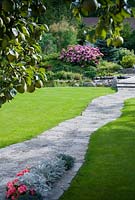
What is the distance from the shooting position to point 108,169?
6.57 metres

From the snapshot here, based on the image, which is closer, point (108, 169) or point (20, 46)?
point (20, 46)

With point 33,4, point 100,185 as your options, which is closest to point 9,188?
point 100,185

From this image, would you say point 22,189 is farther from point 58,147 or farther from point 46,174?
point 58,147

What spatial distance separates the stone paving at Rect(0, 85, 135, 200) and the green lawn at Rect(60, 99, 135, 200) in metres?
0.16

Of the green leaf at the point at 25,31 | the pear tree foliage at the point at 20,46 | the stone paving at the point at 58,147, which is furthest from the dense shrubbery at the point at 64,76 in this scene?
the green leaf at the point at 25,31

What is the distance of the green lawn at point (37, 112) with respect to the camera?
10.0m

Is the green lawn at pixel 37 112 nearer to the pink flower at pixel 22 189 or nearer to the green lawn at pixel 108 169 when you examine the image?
the green lawn at pixel 108 169

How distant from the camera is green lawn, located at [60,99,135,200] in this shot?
5.43m

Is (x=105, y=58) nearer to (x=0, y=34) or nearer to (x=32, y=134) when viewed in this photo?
(x=32, y=134)

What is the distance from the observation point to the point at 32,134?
31.9ft

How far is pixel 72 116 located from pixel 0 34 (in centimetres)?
1059

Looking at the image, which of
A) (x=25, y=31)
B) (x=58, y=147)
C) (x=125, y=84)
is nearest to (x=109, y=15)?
(x=25, y=31)

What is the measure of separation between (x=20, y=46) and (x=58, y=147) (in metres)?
5.79

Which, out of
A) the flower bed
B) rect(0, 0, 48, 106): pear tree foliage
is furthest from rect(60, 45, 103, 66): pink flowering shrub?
rect(0, 0, 48, 106): pear tree foliage
